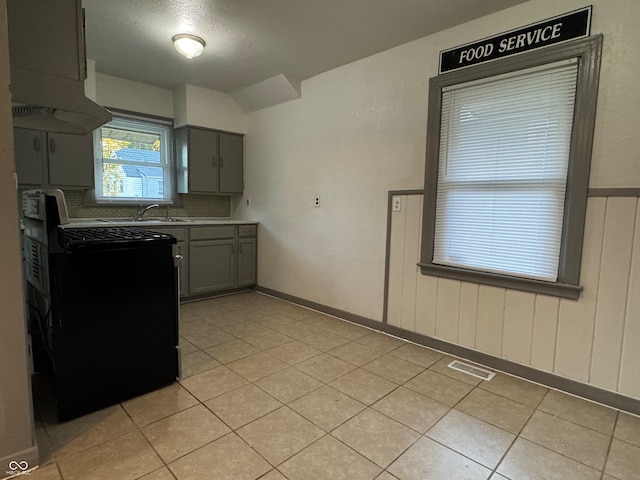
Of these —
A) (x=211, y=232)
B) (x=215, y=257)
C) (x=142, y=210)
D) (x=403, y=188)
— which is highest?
(x=403, y=188)

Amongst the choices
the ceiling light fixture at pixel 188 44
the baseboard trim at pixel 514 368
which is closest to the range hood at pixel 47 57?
the ceiling light fixture at pixel 188 44

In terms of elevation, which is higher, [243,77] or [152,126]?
[243,77]

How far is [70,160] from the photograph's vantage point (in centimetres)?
340


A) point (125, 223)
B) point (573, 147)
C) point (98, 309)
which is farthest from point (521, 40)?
point (125, 223)

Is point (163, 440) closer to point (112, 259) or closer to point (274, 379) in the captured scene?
point (274, 379)

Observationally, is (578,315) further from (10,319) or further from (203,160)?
(203,160)

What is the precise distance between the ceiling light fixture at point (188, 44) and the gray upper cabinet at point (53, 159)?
1.43 m

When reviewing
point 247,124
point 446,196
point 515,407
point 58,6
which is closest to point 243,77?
point 247,124

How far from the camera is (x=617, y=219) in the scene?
202 cm

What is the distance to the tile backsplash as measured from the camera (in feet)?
12.3

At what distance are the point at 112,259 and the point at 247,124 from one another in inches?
125

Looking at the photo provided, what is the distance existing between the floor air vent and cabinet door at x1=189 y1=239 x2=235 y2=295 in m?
2.76

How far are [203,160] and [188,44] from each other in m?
1.66

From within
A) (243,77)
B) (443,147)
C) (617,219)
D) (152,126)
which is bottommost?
(617,219)
